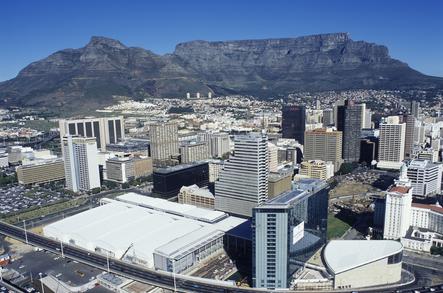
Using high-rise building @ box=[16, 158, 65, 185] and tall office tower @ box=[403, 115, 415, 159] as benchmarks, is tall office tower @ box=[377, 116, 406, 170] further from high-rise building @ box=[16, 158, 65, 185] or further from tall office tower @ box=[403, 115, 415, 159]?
high-rise building @ box=[16, 158, 65, 185]

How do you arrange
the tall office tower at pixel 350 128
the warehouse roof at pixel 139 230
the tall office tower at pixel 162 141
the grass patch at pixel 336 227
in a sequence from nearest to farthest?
the warehouse roof at pixel 139 230 → the grass patch at pixel 336 227 → the tall office tower at pixel 350 128 → the tall office tower at pixel 162 141

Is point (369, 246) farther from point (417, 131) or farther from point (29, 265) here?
point (417, 131)

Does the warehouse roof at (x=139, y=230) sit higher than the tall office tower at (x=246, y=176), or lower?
lower

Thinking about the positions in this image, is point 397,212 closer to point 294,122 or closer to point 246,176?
point 246,176

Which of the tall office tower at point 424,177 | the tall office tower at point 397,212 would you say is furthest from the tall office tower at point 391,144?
the tall office tower at point 397,212

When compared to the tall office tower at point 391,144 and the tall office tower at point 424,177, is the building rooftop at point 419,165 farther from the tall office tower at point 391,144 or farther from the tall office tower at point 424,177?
the tall office tower at point 391,144

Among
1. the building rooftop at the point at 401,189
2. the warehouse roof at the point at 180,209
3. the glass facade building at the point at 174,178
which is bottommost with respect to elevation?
the warehouse roof at the point at 180,209

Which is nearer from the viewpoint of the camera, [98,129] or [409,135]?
[409,135]

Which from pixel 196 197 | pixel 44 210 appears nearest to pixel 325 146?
pixel 196 197
